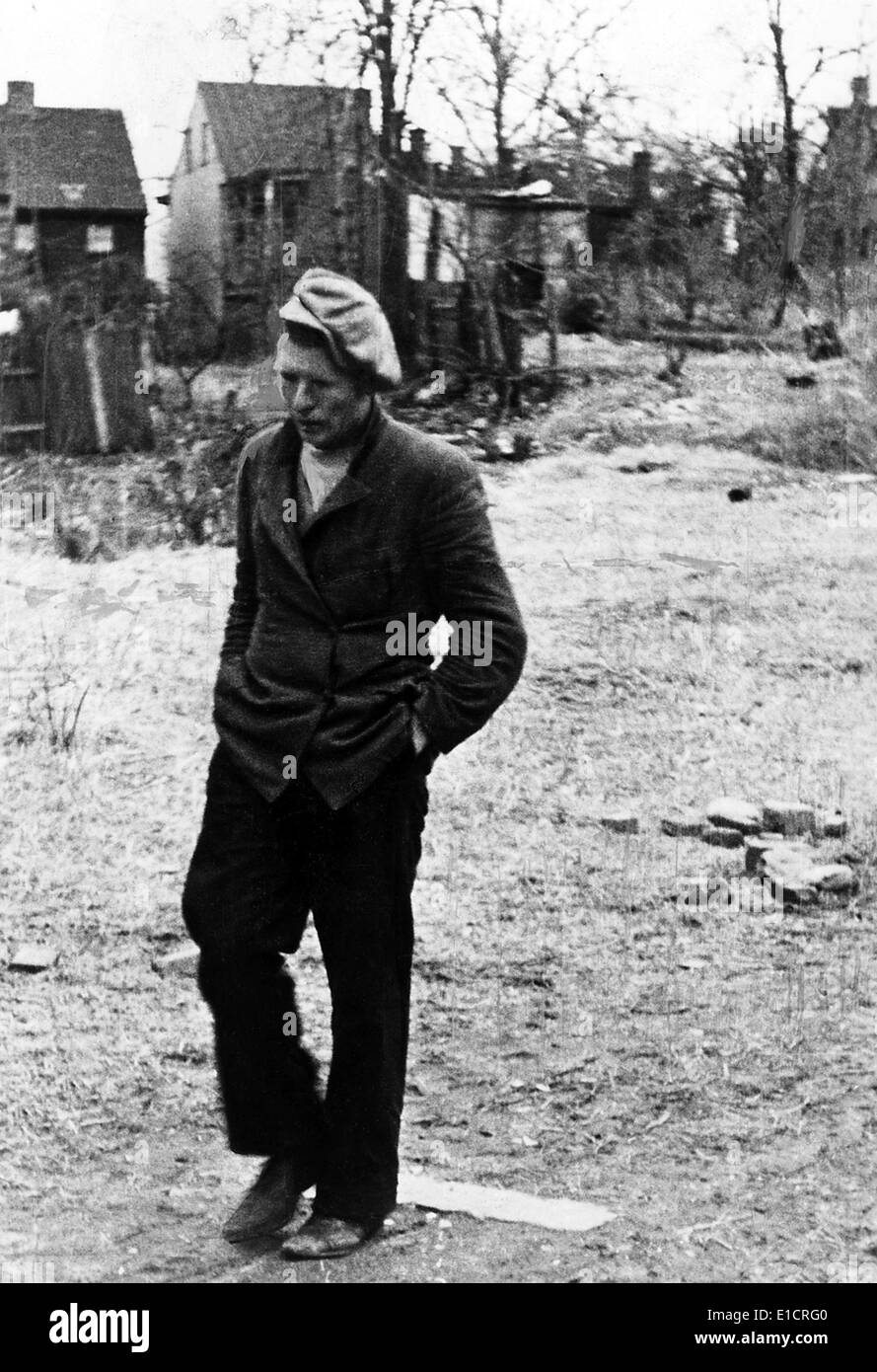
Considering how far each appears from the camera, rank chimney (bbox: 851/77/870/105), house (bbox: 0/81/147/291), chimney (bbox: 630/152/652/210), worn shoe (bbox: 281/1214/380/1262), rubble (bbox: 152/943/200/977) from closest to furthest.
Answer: worn shoe (bbox: 281/1214/380/1262) < rubble (bbox: 152/943/200/977) < house (bbox: 0/81/147/291) < chimney (bbox: 851/77/870/105) < chimney (bbox: 630/152/652/210)

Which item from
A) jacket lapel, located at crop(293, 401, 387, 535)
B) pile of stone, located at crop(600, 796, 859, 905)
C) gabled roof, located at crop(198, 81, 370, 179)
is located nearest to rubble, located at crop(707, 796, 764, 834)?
pile of stone, located at crop(600, 796, 859, 905)

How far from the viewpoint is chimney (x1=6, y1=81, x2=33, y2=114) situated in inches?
190

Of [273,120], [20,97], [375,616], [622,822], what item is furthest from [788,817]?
[20,97]

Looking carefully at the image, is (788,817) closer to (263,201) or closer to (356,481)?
(356,481)

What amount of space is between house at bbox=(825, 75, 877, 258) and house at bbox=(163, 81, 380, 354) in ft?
4.21

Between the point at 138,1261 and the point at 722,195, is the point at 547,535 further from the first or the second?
the point at 138,1261

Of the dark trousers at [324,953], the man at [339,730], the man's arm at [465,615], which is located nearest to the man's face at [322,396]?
the man at [339,730]

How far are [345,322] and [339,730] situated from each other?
2.78 ft

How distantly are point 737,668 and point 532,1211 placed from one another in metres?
1.71

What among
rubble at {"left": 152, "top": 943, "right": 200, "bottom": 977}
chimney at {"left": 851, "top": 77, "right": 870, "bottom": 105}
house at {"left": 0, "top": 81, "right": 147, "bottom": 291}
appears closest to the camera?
rubble at {"left": 152, "top": 943, "right": 200, "bottom": 977}

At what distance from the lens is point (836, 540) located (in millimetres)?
5133

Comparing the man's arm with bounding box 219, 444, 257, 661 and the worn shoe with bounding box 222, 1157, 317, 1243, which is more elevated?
the man's arm with bounding box 219, 444, 257, 661

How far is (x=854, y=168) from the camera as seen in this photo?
5070 mm

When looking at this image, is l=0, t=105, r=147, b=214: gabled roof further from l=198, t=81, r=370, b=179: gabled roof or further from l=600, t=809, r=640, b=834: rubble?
l=600, t=809, r=640, b=834: rubble
